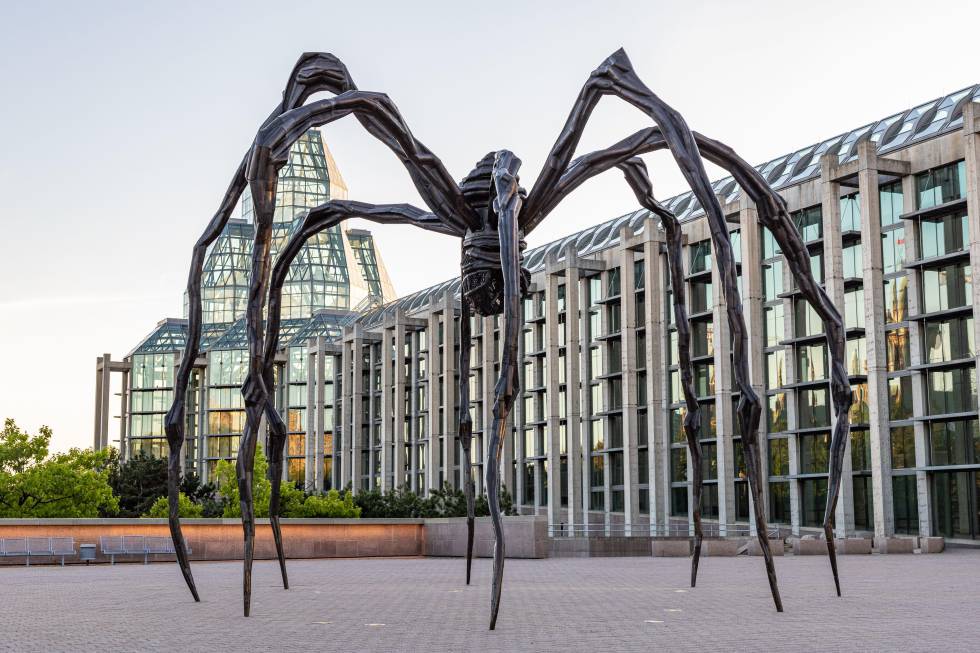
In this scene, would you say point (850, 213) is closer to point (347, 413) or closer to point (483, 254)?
point (483, 254)

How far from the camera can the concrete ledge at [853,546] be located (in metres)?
32.0

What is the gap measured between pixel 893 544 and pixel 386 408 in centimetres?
4452

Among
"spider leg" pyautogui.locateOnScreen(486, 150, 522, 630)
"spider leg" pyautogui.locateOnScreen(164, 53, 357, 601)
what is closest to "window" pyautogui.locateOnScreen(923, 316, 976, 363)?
"spider leg" pyautogui.locateOnScreen(164, 53, 357, 601)

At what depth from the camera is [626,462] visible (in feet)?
176

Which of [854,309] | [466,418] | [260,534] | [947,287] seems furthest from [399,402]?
[466,418]

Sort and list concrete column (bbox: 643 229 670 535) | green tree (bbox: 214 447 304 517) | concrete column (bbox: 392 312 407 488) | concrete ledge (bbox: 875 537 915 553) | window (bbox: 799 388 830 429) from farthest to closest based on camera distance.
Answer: concrete column (bbox: 392 312 407 488) → concrete column (bbox: 643 229 670 535) → window (bbox: 799 388 830 429) → green tree (bbox: 214 447 304 517) → concrete ledge (bbox: 875 537 915 553)

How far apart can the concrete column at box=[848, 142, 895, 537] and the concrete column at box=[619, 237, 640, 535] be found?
49.1 ft

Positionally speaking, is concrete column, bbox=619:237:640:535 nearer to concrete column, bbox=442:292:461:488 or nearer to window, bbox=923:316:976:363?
concrete column, bbox=442:292:461:488

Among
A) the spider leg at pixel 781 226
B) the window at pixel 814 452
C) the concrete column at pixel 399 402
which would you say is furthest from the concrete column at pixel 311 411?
the spider leg at pixel 781 226

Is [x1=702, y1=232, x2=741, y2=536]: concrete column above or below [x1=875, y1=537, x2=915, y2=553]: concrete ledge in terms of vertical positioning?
above

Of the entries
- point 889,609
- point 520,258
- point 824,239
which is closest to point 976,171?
point 824,239

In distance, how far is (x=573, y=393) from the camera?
56.6 metres

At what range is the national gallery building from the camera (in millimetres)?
40062

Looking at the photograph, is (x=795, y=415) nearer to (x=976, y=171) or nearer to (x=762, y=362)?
(x=762, y=362)
